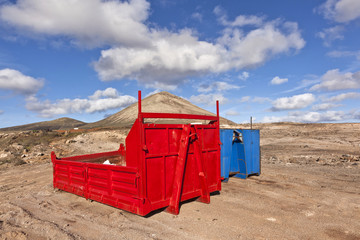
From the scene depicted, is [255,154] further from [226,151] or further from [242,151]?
[226,151]

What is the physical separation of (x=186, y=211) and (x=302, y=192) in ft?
13.2

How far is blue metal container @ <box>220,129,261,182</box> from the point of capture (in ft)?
30.9

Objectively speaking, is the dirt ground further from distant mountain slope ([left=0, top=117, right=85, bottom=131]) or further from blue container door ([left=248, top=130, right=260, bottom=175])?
distant mountain slope ([left=0, top=117, right=85, bottom=131])

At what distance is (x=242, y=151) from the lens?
9891mm

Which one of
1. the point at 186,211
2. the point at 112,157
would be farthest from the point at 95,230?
the point at 112,157

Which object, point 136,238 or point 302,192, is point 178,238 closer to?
point 136,238

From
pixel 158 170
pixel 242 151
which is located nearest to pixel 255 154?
pixel 242 151

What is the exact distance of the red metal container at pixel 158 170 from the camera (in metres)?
5.23

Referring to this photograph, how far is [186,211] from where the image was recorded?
18.9 feet

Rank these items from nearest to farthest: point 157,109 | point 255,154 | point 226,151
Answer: point 226,151
point 255,154
point 157,109

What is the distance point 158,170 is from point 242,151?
17.8 ft

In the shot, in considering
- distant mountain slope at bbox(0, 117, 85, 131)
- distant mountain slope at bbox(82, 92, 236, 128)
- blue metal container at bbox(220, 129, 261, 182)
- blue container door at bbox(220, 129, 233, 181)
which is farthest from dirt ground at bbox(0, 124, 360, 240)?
distant mountain slope at bbox(0, 117, 85, 131)

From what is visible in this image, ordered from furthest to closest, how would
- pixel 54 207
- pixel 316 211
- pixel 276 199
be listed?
pixel 276 199
pixel 54 207
pixel 316 211

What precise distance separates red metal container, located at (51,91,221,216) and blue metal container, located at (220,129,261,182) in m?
2.51
